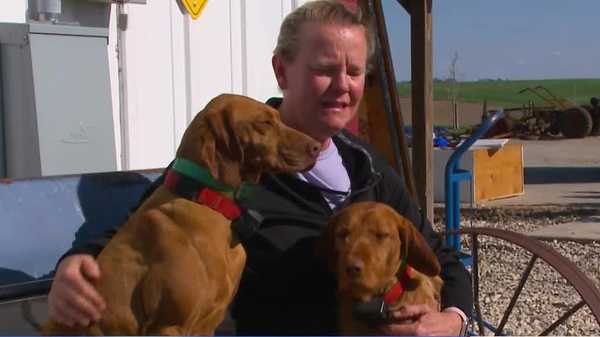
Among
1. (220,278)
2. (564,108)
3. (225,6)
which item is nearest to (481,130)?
(225,6)

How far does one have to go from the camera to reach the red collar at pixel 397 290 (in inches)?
88.4

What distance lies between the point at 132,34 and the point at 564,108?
986 inches

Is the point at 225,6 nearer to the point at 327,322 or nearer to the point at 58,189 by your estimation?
the point at 58,189

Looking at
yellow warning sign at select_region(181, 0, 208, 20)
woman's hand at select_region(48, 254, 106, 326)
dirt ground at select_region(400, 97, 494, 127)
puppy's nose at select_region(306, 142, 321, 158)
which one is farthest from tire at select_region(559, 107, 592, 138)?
woman's hand at select_region(48, 254, 106, 326)

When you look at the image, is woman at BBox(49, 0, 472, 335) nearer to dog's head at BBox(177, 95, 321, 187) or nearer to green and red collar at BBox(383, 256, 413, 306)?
green and red collar at BBox(383, 256, 413, 306)

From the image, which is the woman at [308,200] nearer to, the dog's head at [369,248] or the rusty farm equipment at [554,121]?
the dog's head at [369,248]

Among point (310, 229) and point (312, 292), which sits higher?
point (310, 229)

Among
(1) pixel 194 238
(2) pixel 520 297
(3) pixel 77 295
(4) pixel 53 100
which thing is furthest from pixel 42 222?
(2) pixel 520 297

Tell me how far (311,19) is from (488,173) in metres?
9.32

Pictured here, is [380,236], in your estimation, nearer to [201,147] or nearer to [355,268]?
[355,268]

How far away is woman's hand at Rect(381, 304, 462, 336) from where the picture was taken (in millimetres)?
2244

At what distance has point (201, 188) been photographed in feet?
6.20

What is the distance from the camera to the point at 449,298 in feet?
8.28

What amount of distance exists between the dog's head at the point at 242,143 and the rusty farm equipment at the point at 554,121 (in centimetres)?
2496
